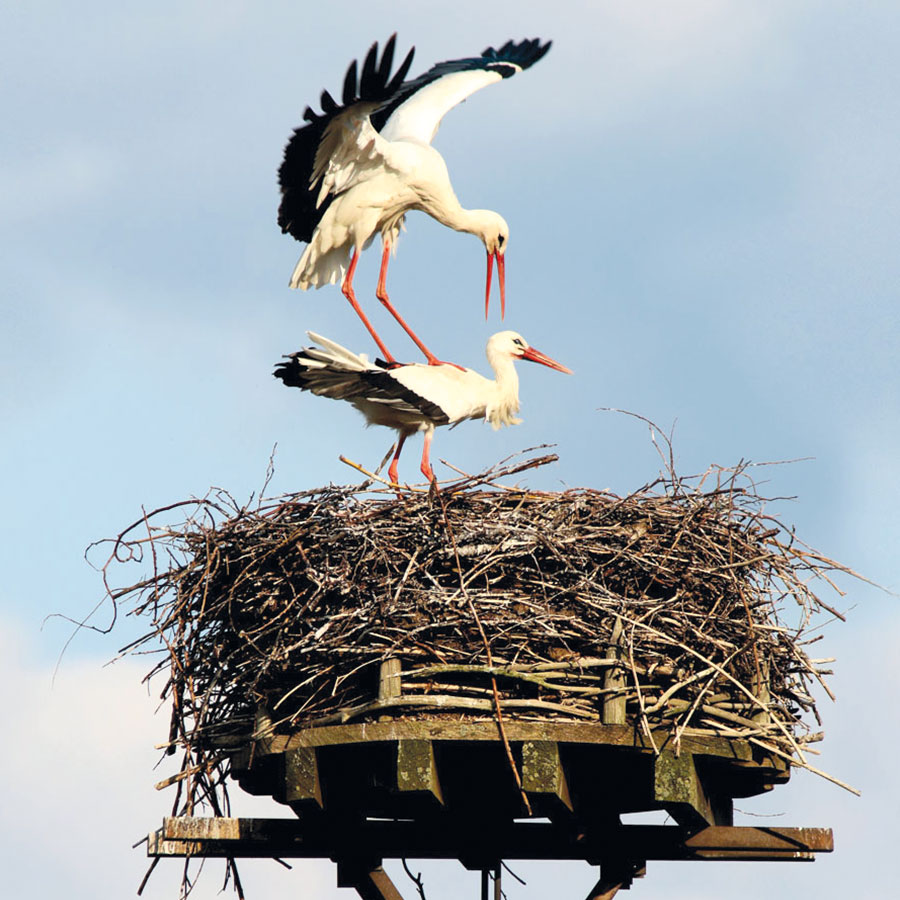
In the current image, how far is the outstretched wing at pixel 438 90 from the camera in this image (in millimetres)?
9188

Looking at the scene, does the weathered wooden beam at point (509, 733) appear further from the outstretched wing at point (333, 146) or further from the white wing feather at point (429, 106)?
the white wing feather at point (429, 106)

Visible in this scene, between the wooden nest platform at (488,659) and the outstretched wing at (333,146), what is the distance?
2554 millimetres

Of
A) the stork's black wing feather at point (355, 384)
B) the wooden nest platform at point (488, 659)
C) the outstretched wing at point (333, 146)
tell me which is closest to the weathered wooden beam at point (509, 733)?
the wooden nest platform at point (488, 659)

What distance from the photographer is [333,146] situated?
8039mm

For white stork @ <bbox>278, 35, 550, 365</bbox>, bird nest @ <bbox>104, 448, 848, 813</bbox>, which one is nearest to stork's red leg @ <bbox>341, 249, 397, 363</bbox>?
white stork @ <bbox>278, 35, 550, 365</bbox>

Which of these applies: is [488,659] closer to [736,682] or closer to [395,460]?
[736,682]

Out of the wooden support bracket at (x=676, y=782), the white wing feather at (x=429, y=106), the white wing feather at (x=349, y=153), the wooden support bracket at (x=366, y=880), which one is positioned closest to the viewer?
the wooden support bracket at (x=676, y=782)

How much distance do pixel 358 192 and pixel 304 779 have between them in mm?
4126

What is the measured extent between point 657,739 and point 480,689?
0.61 metres

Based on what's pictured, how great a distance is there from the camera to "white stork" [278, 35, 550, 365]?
307 inches

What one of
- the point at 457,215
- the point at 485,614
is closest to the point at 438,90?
the point at 457,215

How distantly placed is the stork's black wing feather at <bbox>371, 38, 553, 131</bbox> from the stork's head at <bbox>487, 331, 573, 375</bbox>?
80.2 inches

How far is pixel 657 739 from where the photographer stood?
4996 millimetres

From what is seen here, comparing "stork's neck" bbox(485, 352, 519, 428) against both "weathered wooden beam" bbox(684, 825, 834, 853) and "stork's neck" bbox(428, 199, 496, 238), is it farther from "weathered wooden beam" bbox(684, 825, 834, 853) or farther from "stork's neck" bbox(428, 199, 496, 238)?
"weathered wooden beam" bbox(684, 825, 834, 853)
